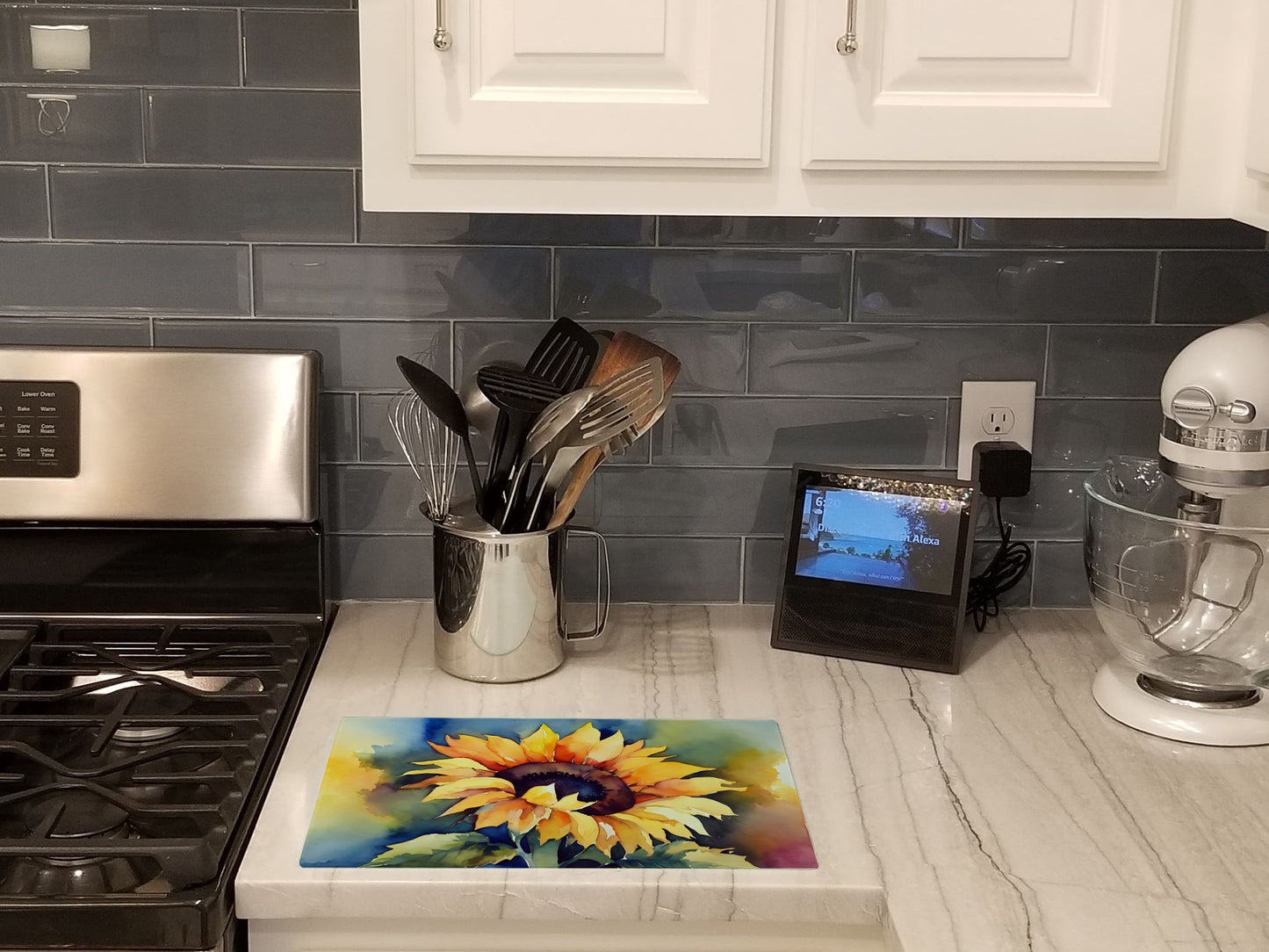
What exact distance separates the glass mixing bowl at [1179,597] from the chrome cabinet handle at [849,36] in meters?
0.50

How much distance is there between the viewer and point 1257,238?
4.82 ft

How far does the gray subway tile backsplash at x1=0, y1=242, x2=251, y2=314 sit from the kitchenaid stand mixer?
3.04ft

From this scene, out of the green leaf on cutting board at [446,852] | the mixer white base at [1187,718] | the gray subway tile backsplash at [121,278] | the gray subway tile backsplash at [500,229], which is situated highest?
the gray subway tile backsplash at [500,229]

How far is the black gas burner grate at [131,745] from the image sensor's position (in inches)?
39.2

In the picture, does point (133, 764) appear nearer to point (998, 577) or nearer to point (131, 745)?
point (131, 745)

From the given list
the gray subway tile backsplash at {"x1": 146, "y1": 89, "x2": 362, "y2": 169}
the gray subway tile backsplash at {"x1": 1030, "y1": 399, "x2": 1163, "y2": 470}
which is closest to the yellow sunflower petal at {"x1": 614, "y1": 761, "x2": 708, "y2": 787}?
the gray subway tile backsplash at {"x1": 1030, "y1": 399, "x2": 1163, "y2": 470}

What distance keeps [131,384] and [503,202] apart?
0.51 metres

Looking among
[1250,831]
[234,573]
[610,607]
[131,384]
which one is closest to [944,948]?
[1250,831]

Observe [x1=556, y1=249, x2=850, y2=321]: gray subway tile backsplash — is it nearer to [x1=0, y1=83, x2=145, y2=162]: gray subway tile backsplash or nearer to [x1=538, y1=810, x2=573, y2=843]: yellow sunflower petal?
[x1=0, y1=83, x2=145, y2=162]: gray subway tile backsplash

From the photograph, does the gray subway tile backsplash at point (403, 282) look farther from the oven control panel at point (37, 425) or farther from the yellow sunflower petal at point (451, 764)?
the yellow sunflower petal at point (451, 764)

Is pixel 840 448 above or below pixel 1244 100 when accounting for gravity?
below

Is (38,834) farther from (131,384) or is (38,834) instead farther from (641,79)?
(641,79)

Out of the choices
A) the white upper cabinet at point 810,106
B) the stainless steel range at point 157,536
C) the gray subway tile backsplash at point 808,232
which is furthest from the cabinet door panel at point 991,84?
the stainless steel range at point 157,536

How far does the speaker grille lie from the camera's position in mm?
1391
